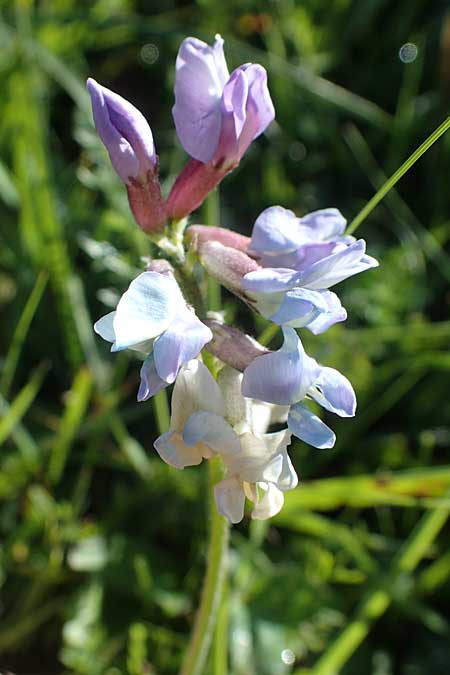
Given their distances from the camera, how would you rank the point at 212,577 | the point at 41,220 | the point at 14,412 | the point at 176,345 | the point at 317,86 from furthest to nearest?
the point at 317,86 → the point at 41,220 → the point at 14,412 → the point at 212,577 → the point at 176,345

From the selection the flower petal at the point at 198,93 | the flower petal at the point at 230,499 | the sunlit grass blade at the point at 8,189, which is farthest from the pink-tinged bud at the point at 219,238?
the sunlit grass blade at the point at 8,189

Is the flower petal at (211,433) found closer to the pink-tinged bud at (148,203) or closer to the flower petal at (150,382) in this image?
the flower petal at (150,382)

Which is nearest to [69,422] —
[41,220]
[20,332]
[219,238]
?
[20,332]

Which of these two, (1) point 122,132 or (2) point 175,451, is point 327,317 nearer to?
(2) point 175,451

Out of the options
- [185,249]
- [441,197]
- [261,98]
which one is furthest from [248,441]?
[441,197]

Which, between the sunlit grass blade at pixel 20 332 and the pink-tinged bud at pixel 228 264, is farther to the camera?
the sunlit grass blade at pixel 20 332

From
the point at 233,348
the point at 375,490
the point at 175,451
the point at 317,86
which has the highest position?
the point at 317,86
